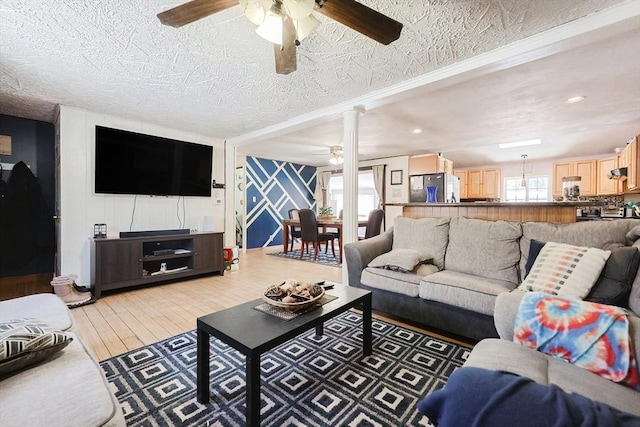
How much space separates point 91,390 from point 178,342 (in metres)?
1.28

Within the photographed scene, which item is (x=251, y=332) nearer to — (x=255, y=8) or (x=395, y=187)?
(x=255, y=8)

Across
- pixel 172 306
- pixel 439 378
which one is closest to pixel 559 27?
pixel 439 378

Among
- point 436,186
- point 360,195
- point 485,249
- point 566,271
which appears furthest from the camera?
point 360,195

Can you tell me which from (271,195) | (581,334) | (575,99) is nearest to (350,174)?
(581,334)

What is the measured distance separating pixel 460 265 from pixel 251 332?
189 centimetres

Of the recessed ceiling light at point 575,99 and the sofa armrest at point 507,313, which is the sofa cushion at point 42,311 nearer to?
the sofa armrest at point 507,313

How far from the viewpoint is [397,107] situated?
3.32 metres

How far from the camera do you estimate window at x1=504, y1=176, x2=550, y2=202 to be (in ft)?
21.9

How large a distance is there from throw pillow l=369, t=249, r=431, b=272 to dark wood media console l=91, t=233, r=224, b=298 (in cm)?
251

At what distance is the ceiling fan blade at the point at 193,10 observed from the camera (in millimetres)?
1326

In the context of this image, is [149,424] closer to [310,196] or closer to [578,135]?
[578,135]

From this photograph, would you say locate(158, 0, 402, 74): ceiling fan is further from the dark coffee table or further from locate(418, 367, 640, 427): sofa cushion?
locate(418, 367, 640, 427): sofa cushion

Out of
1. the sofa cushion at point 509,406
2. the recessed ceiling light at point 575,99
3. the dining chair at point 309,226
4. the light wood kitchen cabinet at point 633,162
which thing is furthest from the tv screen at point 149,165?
the light wood kitchen cabinet at point 633,162

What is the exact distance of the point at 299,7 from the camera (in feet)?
4.29
